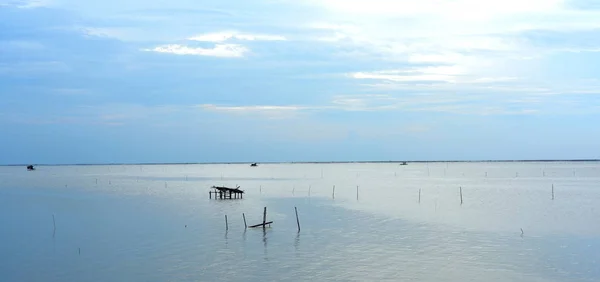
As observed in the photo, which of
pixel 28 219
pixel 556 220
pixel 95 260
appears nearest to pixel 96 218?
pixel 28 219

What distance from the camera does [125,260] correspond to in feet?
80.3

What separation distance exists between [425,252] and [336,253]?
4.03 m

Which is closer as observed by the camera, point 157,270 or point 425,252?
point 157,270

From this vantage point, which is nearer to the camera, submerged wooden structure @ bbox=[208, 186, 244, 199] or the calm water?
the calm water

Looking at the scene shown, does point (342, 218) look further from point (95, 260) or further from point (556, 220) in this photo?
point (95, 260)

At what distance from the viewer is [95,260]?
24594 millimetres

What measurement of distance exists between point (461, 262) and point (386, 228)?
10.3 m

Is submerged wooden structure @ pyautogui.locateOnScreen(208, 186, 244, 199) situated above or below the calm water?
above

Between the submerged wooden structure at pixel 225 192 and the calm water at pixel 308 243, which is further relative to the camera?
the submerged wooden structure at pixel 225 192

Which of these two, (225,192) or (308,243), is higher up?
(225,192)

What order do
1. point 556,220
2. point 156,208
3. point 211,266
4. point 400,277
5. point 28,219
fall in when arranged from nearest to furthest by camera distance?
point 400,277, point 211,266, point 556,220, point 28,219, point 156,208

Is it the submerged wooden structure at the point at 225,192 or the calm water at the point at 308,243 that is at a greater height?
the submerged wooden structure at the point at 225,192

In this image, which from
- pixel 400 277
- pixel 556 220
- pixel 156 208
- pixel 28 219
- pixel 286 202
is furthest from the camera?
pixel 286 202

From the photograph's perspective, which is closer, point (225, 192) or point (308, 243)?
point (308, 243)
